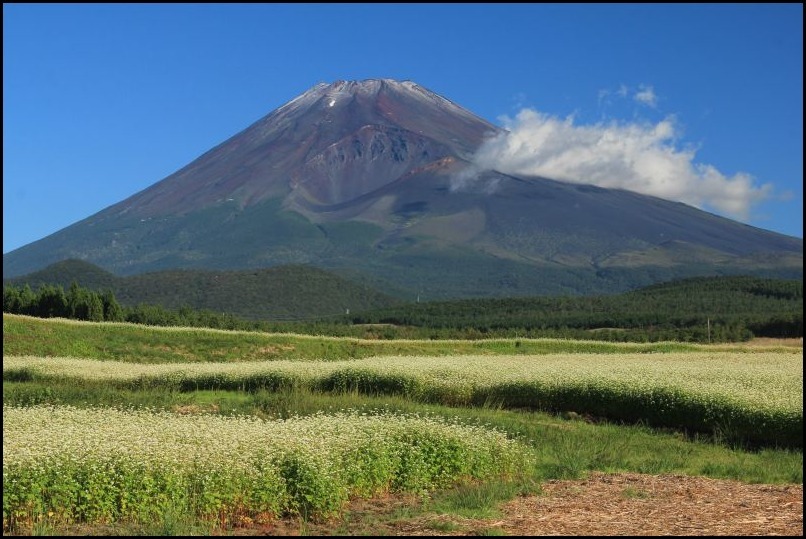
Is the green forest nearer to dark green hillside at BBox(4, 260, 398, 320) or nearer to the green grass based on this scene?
the green grass

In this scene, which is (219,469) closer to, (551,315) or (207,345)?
(207,345)

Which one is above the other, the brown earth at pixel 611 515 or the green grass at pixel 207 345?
the green grass at pixel 207 345

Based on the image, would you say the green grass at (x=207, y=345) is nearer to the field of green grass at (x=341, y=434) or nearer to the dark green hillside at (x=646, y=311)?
the field of green grass at (x=341, y=434)

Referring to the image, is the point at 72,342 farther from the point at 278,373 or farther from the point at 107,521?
the point at 107,521

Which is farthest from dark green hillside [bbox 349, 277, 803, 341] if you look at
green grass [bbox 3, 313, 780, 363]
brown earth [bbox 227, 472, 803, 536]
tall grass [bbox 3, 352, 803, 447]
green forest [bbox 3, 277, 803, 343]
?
brown earth [bbox 227, 472, 803, 536]

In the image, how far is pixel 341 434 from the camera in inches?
Answer: 643

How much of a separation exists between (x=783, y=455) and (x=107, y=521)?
46.9ft

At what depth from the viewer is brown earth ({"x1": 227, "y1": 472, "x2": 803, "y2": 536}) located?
39.1 feet

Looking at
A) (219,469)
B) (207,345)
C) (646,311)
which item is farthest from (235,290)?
(219,469)

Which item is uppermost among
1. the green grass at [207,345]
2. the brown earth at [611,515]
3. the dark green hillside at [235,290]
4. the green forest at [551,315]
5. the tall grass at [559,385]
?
the dark green hillside at [235,290]

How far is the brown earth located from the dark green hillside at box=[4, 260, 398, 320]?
492 ft

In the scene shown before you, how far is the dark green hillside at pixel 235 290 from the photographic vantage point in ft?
566

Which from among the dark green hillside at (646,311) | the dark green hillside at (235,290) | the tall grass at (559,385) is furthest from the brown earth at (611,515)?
the dark green hillside at (235,290)

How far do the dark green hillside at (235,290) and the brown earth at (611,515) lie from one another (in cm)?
14981
